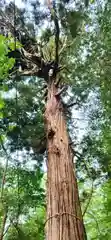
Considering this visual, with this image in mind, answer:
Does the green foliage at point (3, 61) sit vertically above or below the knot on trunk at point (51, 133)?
above

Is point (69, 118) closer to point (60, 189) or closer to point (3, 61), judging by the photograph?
point (3, 61)

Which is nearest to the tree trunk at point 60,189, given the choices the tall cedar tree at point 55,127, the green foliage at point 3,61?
the tall cedar tree at point 55,127

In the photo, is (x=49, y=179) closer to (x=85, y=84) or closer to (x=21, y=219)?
(x=85, y=84)

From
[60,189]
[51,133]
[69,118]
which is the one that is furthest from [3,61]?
[69,118]

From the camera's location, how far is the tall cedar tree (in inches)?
108

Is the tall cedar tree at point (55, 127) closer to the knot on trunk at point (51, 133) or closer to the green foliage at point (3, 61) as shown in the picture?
the knot on trunk at point (51, 133)

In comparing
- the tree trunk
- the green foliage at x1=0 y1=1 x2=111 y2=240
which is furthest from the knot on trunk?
the green foliage at x1=0 y1=1 x2=111 y2=240

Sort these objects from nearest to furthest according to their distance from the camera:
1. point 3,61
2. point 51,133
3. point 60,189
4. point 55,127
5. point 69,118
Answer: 1. point 60,189
2. point 3,61
3. point 51,133
4. point 55,127
5. point 69,118

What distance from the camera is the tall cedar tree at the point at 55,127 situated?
275cm

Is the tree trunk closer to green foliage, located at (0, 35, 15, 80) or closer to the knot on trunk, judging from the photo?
the knot on trunk

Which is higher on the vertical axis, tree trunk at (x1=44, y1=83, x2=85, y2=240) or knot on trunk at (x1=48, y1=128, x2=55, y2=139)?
knot on trunk at (x1=48, y1=128, x2=55, y2=139)

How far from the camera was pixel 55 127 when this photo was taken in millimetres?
3957

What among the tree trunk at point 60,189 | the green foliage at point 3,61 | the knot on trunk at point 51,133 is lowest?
the tree trunk at point 60,189

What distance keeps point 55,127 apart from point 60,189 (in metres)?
1.06
